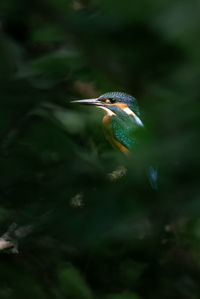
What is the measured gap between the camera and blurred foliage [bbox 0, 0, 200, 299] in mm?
236

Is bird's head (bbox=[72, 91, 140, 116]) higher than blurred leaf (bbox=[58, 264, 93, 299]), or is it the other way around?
bird's head (bbox=[72, 91, 140, 116])

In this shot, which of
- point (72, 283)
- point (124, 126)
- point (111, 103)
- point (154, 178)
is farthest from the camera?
point (111, 103)

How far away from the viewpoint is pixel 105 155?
0.33 meters

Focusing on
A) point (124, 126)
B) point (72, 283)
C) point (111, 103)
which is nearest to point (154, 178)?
point (72, 283)

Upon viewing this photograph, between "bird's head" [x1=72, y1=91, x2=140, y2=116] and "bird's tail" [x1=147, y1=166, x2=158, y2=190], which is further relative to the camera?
"bird's head" [x1=72, y1=91, x2=140, y2=116]

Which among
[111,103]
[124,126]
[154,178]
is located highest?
[111,103]

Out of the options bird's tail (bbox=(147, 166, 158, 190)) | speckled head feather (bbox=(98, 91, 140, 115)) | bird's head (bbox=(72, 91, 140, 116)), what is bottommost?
bird's tail (bbox=(147, 166, 158, 190))

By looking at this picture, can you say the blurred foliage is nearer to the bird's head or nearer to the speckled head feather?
the speckled head feather

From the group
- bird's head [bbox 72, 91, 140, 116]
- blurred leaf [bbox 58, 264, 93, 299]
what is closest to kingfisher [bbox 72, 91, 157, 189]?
bird's head [bbox 72, 91, 140, 116]

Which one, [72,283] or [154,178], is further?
[72,283]

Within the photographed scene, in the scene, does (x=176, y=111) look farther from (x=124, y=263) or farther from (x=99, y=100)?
(x=99, y=100)

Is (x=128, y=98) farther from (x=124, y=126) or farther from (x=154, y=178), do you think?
(x=124, y=126)

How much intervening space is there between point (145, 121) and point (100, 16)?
57 mm

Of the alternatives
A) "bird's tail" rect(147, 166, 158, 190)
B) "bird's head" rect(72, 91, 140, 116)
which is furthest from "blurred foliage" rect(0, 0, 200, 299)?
"bird's head" rect(72, 91, 140, 116)
